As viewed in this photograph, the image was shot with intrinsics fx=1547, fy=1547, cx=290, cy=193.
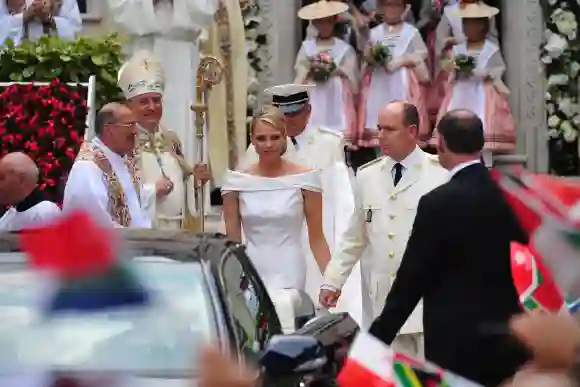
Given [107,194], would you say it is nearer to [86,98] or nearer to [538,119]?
[86,98]

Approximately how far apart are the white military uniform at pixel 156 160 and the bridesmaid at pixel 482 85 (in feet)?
20.9

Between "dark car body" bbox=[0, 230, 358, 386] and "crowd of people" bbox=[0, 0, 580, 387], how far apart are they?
39 cm

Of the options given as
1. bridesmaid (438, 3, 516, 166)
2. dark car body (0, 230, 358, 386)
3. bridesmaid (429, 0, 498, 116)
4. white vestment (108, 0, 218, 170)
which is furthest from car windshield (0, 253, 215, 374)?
bridesmaid (429, 0, 498, 116)

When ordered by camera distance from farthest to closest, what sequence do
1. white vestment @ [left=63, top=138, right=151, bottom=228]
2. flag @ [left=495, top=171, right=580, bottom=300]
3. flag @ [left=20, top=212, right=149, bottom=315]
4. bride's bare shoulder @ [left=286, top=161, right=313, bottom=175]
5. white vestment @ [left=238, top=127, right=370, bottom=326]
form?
white vestment @ [left=238, top=127, right=370, bottom=326], bride's bare shoulder @ [left=286, top=161, right=313, bottom=175], white vestment @ [left=63, top=138, right=151, bottom=228], flag @ [left=495, top=171, right=580, bottom=300], flag @ [left=20, top=212, right=149, bottom=315]

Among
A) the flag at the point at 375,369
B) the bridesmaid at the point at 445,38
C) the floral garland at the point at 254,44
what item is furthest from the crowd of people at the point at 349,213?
the bridesmaid at the point at 445,38

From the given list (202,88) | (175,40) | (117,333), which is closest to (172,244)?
(117,333)

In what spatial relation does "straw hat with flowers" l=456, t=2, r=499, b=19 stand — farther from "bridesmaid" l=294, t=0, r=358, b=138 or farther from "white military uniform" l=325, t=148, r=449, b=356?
"white military uniform" l=325, t=148, r=449, b=356

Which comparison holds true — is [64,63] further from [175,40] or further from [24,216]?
[24,216]

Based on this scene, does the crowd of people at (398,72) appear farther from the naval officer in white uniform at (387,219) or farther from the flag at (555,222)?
the flag at (555,222)

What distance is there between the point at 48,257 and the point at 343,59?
1318 cm

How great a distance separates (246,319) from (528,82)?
39.8ft

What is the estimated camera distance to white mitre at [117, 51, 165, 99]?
10.2 m

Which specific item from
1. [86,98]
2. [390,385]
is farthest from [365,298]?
[390,385]

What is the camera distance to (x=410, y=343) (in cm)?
870
